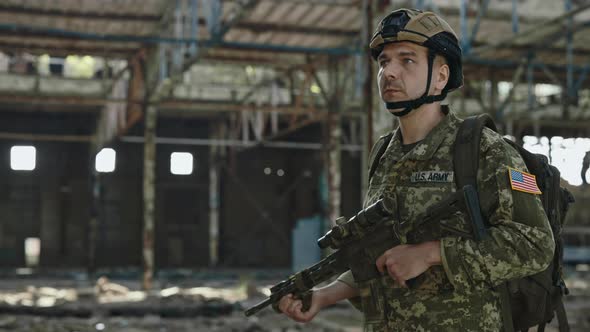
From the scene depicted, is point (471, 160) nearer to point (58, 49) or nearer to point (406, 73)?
point (406, 73)

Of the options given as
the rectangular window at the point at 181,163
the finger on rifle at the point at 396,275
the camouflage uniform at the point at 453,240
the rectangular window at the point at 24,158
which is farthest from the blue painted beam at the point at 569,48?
the rectangular window at the point at 24,158

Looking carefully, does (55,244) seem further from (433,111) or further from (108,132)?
(433,111)

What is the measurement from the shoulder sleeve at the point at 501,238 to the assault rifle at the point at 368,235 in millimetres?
45

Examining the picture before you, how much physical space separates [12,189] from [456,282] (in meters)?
18.5

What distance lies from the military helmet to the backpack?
177 mm

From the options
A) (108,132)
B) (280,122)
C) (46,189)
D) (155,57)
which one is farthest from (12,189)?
(155,57)

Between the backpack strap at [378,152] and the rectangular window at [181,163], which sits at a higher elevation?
the backpack strap at [378,152]

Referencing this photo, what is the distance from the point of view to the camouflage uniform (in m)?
1.76

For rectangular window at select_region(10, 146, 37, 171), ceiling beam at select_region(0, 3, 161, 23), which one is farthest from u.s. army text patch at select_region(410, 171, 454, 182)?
rectangular window at select_region(10, 146, 37, 171)

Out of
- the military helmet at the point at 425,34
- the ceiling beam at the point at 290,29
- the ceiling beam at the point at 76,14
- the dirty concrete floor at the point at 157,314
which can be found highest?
the ceiling beam at the point at 76,14

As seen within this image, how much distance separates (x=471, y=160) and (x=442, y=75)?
273 mm

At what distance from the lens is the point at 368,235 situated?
2.04m

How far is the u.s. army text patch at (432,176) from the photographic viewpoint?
6.34 feet

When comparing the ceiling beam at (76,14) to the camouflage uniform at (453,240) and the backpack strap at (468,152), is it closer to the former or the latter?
the camouflage uniform at (453,240)
